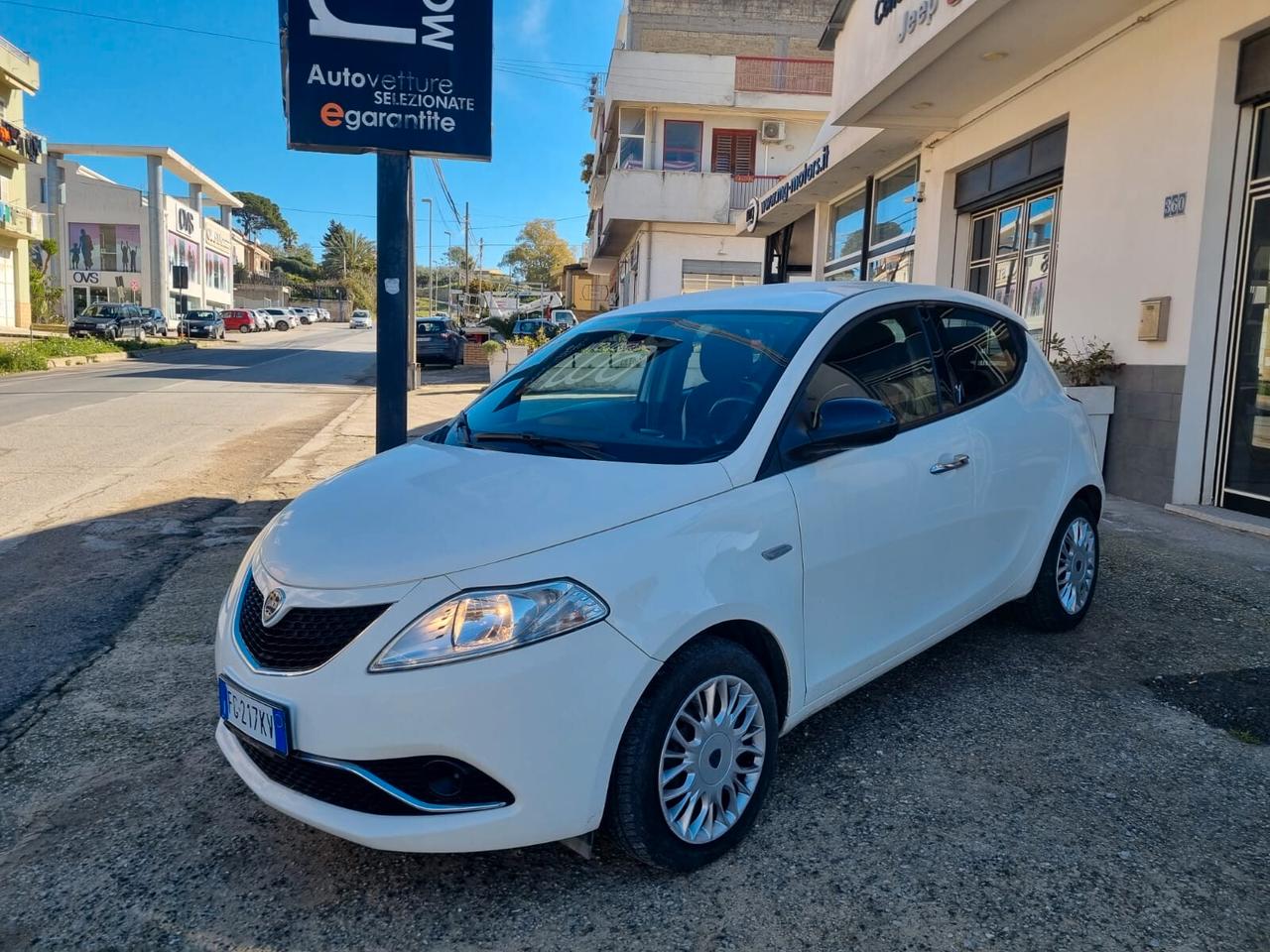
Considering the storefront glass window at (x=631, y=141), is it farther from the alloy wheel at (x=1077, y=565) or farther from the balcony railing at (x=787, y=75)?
the alloy wheel at (x=1077, y=565)

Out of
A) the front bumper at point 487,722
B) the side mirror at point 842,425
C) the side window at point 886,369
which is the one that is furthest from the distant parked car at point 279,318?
the front bumper at point 487,722

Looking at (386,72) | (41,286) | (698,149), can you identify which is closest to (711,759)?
(386,72)

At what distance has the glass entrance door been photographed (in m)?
7.12

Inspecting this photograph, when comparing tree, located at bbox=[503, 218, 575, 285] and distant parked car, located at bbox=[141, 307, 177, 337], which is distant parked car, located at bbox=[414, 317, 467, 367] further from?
tree, located at bbox=[503, 218, 575, 285]

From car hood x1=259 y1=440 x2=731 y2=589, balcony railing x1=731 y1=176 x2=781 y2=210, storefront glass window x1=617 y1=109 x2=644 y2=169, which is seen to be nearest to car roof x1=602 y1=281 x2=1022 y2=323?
car hood x1=259 y1=440 x2=731 y2=589

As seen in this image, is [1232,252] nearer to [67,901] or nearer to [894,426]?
[894,426]

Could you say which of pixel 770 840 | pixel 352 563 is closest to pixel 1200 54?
pixel 770 840

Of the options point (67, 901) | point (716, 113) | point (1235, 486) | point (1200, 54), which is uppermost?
point (716, 113)

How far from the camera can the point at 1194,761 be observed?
3.26m

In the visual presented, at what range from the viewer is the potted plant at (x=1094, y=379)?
8227 millimetres

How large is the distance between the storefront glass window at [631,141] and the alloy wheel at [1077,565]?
93.4 ft

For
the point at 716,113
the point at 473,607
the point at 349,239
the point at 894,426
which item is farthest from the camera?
the point at 349,239

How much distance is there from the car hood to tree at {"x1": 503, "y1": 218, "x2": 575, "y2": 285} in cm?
9834

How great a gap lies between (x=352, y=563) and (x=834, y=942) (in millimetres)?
1534
